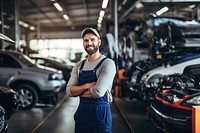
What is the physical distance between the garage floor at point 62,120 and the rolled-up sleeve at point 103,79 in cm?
270

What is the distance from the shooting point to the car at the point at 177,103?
11.1ft

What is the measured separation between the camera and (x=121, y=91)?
942 centimetres

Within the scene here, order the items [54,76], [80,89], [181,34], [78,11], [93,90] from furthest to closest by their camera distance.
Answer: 1. [78,11]
2. [54,76]
3. [181,34]
4. [80,89]
5. [93,90]

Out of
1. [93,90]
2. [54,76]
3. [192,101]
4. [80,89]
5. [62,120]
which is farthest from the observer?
[54,76]

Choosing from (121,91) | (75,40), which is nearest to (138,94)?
(121,91)

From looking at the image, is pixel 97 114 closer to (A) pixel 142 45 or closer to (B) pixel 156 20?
(B) pixel 156 20

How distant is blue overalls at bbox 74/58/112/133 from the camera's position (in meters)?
2.34

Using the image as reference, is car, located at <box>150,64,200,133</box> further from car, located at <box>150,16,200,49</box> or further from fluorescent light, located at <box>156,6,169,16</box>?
fluorescent light, located at <box>156,6,169,16</box>

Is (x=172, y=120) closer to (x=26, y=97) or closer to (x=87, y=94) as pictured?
(x=87, y=94)

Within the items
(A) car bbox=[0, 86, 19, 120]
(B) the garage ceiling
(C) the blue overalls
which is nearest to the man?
(C) the blue overalls

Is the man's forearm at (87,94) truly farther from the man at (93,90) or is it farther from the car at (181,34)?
the car at (181,34)

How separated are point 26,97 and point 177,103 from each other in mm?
4410

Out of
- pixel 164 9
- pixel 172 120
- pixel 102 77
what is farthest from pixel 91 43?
pixel 164 9

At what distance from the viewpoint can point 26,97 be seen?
704cm
